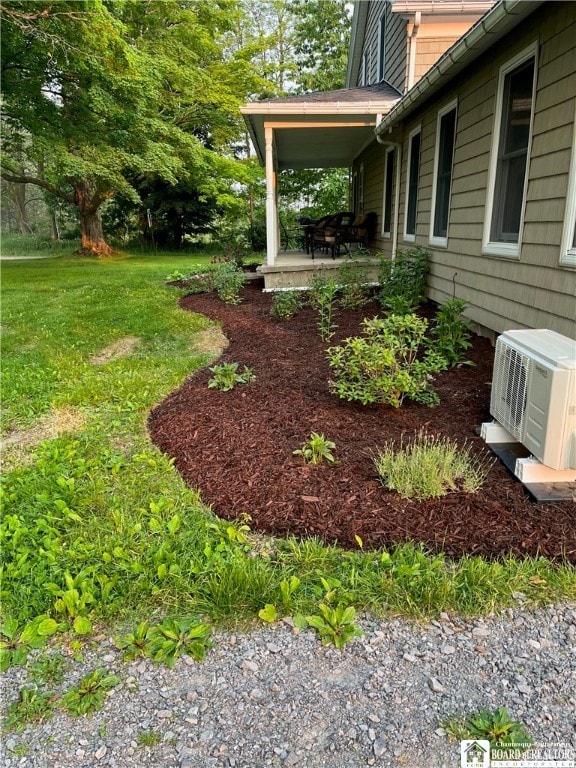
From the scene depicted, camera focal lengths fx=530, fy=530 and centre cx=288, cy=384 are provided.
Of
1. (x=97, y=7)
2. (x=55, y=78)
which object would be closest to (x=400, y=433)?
(x=97, y=7)

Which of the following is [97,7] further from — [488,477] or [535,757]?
[535,757]

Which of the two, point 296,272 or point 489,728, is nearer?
point 489,728

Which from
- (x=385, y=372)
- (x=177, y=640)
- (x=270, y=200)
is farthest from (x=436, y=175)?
(x=177, y=640)

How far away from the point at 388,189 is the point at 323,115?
221 cm

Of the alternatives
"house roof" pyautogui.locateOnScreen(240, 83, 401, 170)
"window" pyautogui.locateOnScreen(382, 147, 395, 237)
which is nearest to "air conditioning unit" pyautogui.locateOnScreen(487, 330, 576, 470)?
"house roof" pyautogui.locateOnScreen(240, 83, 401, 170)

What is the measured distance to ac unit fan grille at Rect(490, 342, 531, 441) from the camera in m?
2.92

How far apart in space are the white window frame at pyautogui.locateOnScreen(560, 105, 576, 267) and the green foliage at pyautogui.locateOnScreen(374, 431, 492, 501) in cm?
176

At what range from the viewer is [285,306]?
24.4 ft

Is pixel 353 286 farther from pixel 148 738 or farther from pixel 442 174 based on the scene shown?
pixel 148 738

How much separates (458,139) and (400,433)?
4158 mm

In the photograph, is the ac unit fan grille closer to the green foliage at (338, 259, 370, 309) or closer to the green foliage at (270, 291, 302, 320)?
the green foliage at (270, 291, 302, 320)

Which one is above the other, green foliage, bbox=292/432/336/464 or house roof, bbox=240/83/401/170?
house roof, bbox=240/83/401/170

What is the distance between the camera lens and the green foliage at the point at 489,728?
161 centimetres

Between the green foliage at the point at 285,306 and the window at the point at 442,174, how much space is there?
6.79 ft
